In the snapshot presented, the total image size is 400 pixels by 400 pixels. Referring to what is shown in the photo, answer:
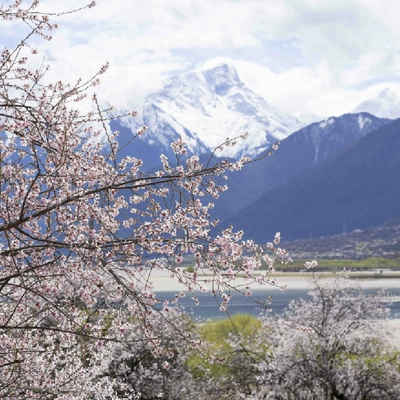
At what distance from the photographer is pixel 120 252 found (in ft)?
17.7

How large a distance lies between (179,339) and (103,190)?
14720mm

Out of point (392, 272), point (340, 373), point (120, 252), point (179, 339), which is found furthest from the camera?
point (392, 272)

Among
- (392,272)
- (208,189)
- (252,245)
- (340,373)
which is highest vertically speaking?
(208,189)

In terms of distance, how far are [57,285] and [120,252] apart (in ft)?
2.27

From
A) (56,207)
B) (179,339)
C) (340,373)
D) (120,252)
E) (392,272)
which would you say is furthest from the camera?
(392,272)

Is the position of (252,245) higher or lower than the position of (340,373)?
higher

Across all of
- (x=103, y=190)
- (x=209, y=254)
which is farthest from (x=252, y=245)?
(x=103, y=190)

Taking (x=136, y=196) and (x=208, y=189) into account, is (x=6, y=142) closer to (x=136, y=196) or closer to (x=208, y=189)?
(x=136, y=196)

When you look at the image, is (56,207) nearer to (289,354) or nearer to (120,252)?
(120,252)

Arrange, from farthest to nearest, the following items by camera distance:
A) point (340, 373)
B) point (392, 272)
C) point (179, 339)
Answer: point (392, 272)
point (179, 339)
point (340, 373)

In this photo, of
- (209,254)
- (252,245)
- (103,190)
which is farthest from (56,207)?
(252,245)

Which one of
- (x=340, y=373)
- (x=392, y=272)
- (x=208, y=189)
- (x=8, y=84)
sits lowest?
(x=392, y=272)

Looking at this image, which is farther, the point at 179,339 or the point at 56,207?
the point at 179,339

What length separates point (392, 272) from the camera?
127 meters
